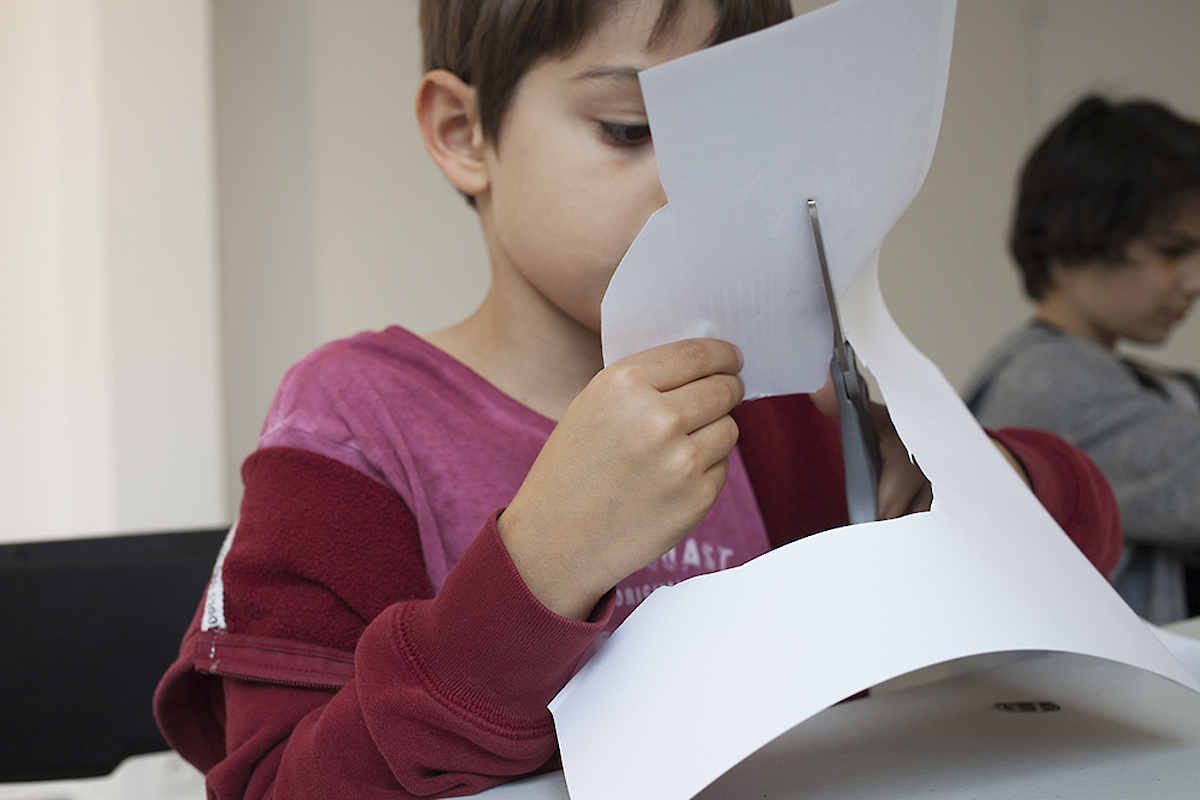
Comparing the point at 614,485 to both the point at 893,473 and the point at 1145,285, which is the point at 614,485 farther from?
the point at 1145,285

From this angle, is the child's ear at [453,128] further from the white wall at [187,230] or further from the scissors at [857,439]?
the white wall at [187,230]

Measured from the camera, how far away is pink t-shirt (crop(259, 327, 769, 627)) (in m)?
0.47

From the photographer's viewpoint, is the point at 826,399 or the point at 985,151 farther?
the point at 985,151

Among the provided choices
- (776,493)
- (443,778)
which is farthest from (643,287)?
(776,493)

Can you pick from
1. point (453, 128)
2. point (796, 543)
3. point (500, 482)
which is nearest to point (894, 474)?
point (796, 543)

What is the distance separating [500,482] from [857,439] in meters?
0.21

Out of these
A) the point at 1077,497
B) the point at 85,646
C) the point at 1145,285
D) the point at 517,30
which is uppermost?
the point at 517,30

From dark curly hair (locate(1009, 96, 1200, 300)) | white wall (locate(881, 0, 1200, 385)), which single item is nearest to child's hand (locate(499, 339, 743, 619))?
dark curly hair (locate(1009, 96, 1200, 300))

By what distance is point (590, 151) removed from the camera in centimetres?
44

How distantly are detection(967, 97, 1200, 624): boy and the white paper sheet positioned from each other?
2.83ft

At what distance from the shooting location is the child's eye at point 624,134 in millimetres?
434

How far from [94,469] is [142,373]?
138 mm

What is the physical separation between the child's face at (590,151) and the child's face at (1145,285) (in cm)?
109

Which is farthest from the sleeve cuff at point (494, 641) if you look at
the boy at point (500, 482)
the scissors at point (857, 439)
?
the scissors at point (857, 439)
